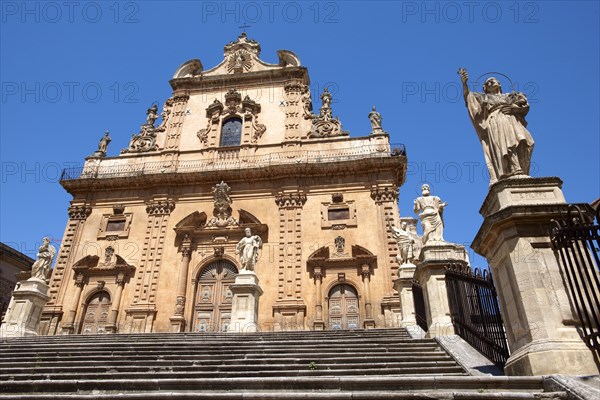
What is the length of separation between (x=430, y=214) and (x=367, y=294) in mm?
7901

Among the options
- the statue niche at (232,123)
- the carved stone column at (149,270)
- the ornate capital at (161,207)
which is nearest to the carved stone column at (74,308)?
the carved stone column at (149,270)

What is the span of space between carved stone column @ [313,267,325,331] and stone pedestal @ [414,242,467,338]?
7742mm

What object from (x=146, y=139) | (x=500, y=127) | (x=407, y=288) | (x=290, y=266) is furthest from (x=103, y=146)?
(x=500, y=127)

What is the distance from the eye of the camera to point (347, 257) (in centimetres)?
1736

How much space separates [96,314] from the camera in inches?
708

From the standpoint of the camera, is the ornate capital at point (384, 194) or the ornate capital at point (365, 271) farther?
the ornate capital at point (384, 194)

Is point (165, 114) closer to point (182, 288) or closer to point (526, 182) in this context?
point (182, 288)

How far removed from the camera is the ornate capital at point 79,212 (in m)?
20.2

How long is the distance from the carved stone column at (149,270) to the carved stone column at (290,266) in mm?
5058

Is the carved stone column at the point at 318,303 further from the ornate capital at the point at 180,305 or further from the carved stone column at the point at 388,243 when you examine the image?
the ornate capital at the point at 180,305

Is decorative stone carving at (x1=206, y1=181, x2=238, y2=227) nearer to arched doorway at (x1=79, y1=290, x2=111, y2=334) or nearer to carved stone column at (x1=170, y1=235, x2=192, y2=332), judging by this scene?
carved stone column at (x1=170, y1=235, x2=192, y2=332)

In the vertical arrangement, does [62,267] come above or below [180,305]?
above

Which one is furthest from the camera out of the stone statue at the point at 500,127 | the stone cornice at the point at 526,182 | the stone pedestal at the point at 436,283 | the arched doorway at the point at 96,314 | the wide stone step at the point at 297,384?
the arched doorway at the point at 96,314

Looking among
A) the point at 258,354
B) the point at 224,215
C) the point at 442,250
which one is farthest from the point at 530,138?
the point at 224,215
